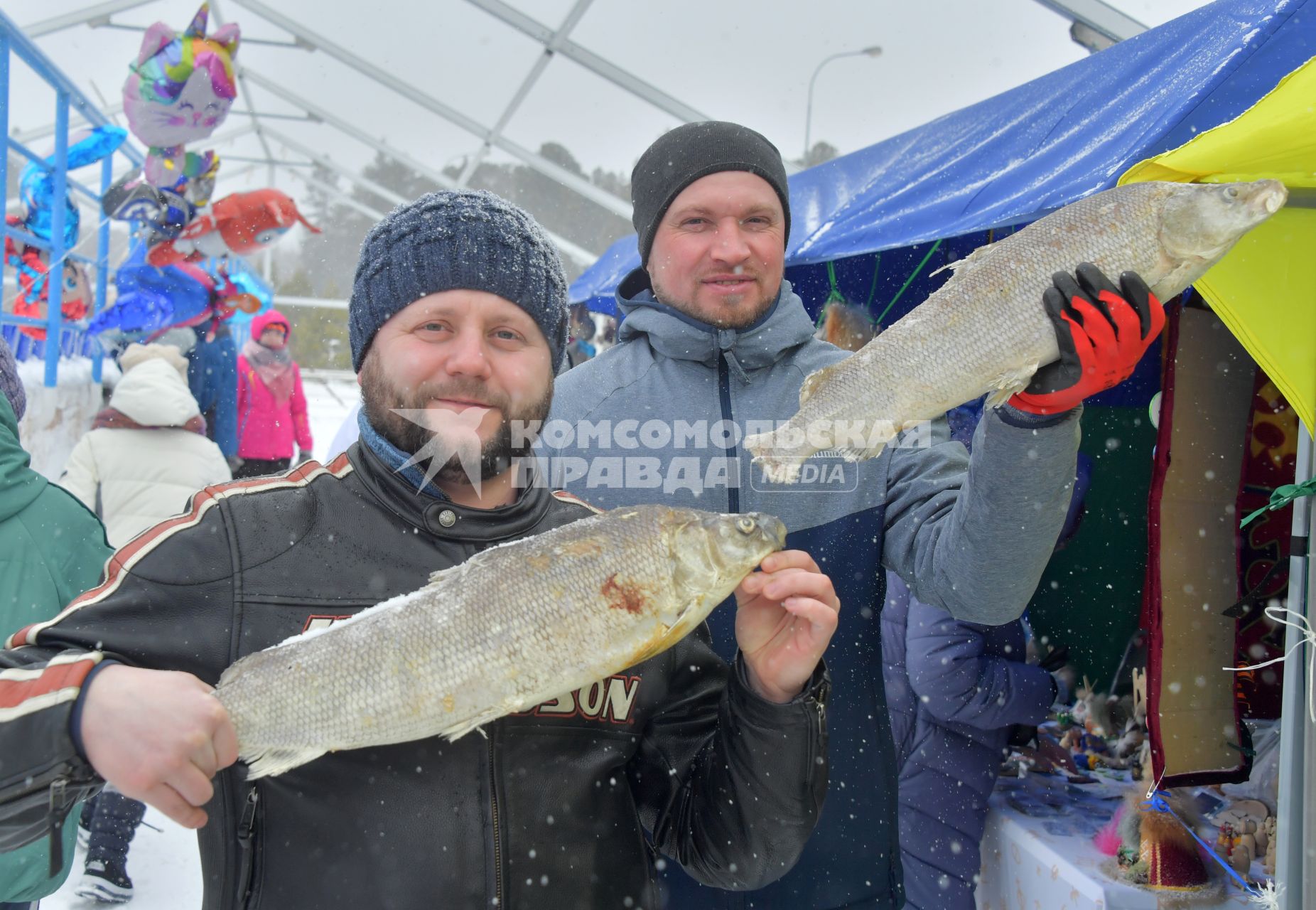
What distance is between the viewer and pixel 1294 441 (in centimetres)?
311

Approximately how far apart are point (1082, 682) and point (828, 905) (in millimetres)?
2807

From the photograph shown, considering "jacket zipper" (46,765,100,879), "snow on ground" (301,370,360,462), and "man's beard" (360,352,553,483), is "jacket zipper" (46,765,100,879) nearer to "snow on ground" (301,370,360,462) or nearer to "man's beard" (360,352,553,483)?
"man's beard" (360,352,553,483)

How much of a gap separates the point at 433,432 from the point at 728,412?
1.02 metres

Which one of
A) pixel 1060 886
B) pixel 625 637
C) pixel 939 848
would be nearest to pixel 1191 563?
pixel 1060 886

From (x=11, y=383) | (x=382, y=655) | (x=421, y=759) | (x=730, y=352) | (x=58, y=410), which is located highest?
(x=58, y=410)

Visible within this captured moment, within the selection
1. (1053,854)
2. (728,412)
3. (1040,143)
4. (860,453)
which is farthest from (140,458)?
(1053,854)

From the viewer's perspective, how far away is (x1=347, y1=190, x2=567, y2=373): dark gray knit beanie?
1746 mm

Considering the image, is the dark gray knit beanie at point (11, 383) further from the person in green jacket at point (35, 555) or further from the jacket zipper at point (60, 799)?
the jacket zipper at point (60, 799)

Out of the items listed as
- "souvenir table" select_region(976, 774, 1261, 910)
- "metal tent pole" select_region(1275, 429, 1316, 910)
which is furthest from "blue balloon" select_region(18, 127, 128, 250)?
"metal tent pole" select_region(1275, 429, 1316, 910)

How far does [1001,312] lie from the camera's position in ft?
5.61

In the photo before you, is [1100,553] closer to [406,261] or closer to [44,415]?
[406,261]

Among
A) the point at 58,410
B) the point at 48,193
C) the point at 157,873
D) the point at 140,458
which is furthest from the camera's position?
the point at 48,193

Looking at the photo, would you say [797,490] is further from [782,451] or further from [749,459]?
[782,451]

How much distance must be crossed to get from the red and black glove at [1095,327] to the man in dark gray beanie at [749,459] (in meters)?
0.45
